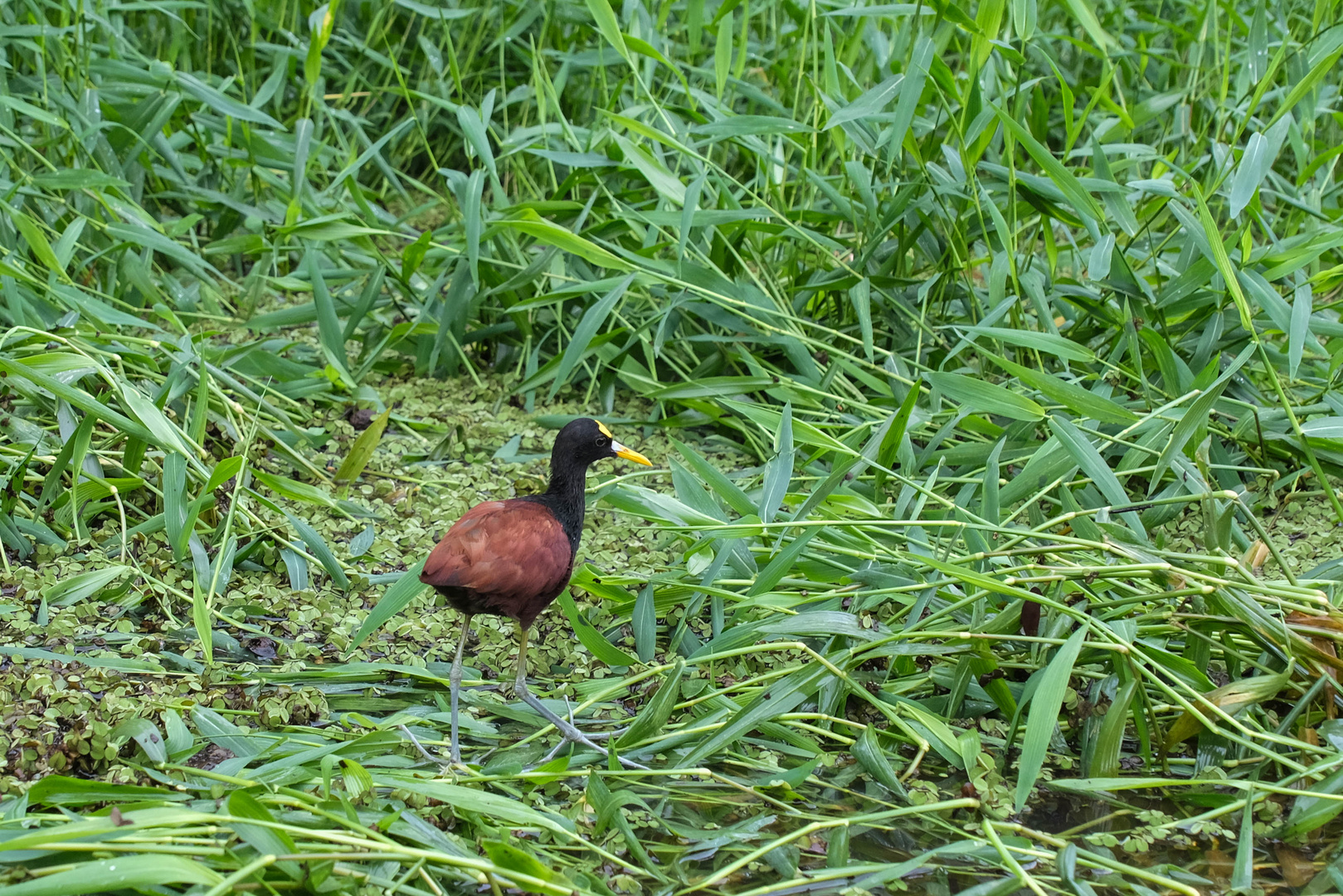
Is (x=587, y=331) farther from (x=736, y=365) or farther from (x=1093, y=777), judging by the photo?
(x=1093, y=777)

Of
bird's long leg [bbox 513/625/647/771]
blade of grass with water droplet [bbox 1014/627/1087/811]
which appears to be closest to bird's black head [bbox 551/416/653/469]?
bird's long leg [bbox 513/625/647/771]

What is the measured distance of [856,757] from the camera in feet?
7.43

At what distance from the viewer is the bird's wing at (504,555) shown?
232 centimetres

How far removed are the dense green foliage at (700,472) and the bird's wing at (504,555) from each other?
0.19 m

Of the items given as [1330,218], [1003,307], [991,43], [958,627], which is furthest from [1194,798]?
[1330,218]

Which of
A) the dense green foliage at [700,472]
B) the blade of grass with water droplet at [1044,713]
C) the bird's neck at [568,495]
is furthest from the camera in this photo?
the bird's neck at [568,495]

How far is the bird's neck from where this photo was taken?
2.65 meters

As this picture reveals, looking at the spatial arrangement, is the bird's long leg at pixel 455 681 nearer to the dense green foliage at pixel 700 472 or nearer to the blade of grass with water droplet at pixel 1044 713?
the dense green foliage at pixel 700 472

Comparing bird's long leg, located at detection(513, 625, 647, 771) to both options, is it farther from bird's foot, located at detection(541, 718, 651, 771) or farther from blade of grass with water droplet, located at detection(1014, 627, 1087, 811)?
blade of grass with water droplet, located at detection(1014, 627, 1087, 811)

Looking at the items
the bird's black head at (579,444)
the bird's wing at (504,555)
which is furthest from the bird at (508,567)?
the bird's black head at (579,444)

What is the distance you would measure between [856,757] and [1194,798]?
62cm

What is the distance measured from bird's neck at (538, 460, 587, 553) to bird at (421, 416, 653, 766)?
14 millimetres

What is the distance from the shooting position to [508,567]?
7.68 ft

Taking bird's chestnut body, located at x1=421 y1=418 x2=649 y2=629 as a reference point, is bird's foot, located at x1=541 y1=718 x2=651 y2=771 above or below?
below
